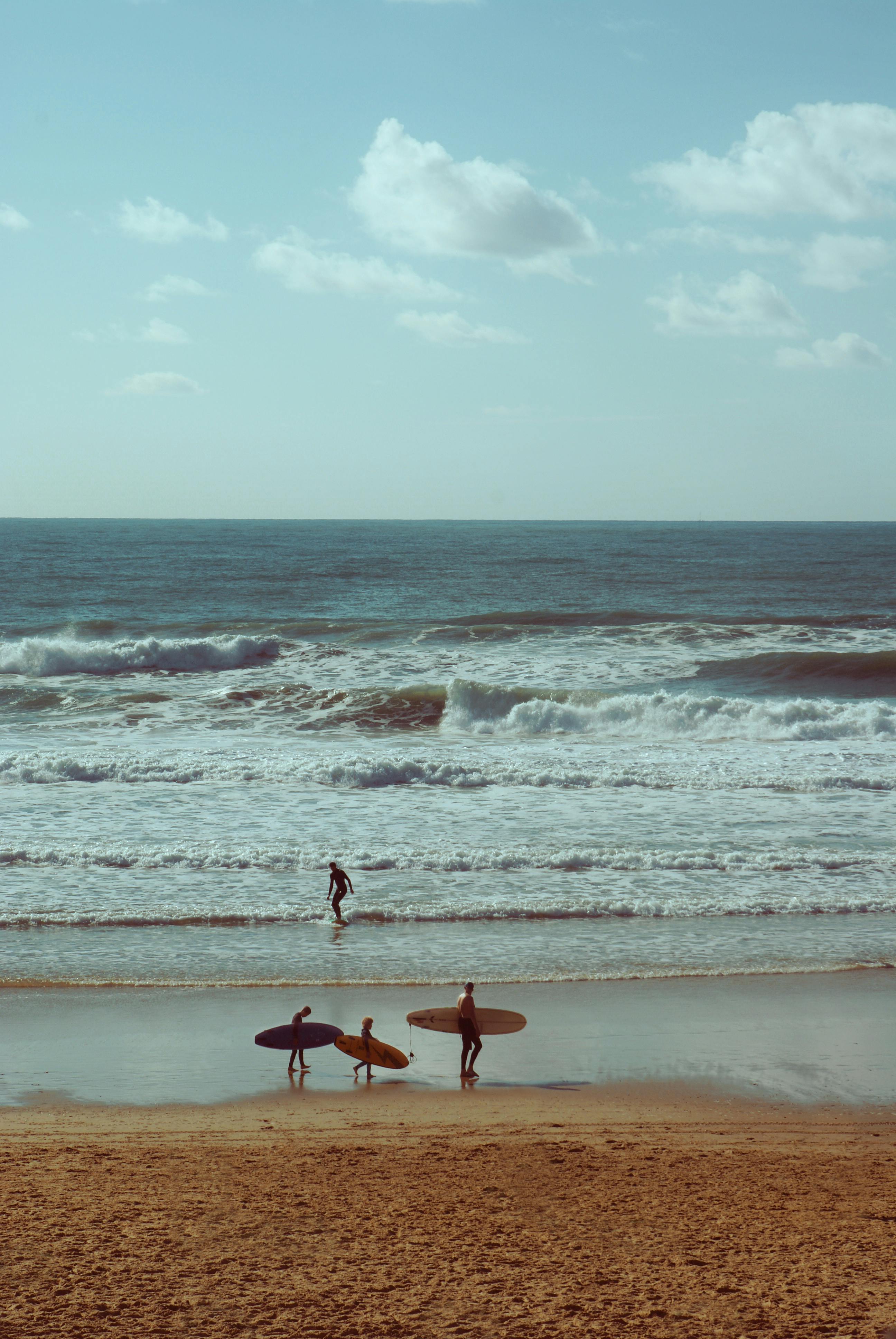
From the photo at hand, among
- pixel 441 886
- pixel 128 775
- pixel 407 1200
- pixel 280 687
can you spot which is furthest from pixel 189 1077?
pixel 280 687

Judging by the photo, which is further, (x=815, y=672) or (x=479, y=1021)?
(x=815, y=672)

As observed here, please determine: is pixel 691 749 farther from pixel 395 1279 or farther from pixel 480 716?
pixel 395 1279

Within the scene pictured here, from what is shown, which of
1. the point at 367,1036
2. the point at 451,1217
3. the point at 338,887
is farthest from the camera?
the point at 338,887

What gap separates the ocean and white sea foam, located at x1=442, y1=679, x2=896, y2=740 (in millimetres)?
91

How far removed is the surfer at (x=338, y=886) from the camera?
13.9 metres

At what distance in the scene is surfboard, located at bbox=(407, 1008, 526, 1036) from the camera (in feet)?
33.2

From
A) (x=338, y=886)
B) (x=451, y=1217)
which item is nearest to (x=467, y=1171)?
(x=451, y=1217)

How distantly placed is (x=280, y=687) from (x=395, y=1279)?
25046 millimetres

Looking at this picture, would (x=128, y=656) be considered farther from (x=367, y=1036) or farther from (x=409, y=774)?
(x=367, y=1036)

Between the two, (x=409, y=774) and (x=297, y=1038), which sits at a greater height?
(x=409, y=774)

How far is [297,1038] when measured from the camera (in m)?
9.77

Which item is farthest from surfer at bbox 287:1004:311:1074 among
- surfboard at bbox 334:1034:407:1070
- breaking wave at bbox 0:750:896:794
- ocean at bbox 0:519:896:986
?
breaking wave at bbox 0:750:896:794

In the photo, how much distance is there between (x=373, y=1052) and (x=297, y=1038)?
724 mm

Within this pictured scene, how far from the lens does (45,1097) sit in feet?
30.1
